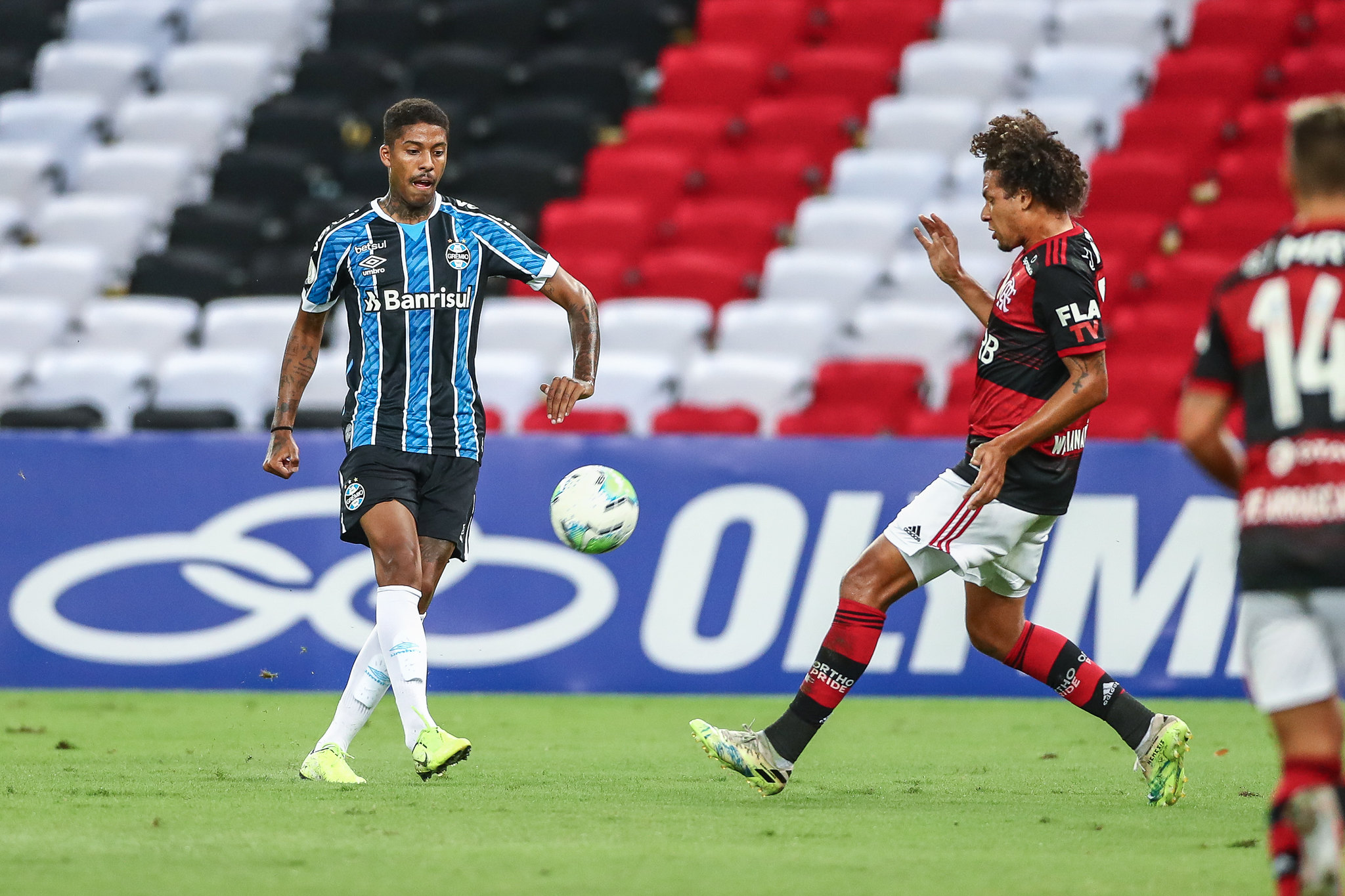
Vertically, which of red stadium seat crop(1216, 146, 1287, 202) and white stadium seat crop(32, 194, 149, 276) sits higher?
red stadium seat crop(1216, 146, 1287, 202)

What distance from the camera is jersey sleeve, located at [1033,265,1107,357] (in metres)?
6.41

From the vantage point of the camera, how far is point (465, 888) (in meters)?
4.71

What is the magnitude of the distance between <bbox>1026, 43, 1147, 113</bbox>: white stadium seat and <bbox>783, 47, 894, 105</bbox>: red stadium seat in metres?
1.43

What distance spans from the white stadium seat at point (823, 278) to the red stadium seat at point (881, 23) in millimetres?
3638

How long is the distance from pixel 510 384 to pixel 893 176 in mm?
4220

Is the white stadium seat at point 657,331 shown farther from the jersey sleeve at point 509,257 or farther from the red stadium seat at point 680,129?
the jersey sleeve at point 509,257

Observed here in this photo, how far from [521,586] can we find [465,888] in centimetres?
605

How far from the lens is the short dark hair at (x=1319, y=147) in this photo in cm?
393

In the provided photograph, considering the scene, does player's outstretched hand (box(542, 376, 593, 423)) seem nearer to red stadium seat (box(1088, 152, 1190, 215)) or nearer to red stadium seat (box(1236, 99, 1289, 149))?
red stadium seat (box(1088, 152, 1190, 215))

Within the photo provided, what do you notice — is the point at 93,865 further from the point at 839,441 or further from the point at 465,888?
the point at 839,441

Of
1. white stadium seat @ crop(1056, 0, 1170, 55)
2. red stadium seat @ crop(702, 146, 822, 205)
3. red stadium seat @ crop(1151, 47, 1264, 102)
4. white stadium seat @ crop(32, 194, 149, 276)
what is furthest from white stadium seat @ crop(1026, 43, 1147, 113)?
white stadium seat @ crop(32, 194, 149, 276)

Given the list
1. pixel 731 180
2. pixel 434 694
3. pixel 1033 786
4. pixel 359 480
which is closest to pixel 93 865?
pixel 359 480

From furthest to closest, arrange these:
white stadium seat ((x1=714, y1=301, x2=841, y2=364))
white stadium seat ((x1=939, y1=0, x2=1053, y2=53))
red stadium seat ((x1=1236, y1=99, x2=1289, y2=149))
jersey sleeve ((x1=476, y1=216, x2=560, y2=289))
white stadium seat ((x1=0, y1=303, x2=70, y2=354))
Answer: white stadium seat ((x1=939, y1=0, x2=1053, y2=53)) < white stadium seat ((x1=0, y1=303, x2=70, y2=354)) < red stadium seat ((x1=1236, y1=99, x2=1289, y2=149)) < white stadium seat ((x1=714, y1=301, x2=841, y2=364)) < jersey sleeve ((x1=476, y1=216, x2=560, y2=289))

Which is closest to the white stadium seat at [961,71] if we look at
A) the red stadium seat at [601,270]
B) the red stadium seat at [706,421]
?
the red stadium seat at [601,270]
